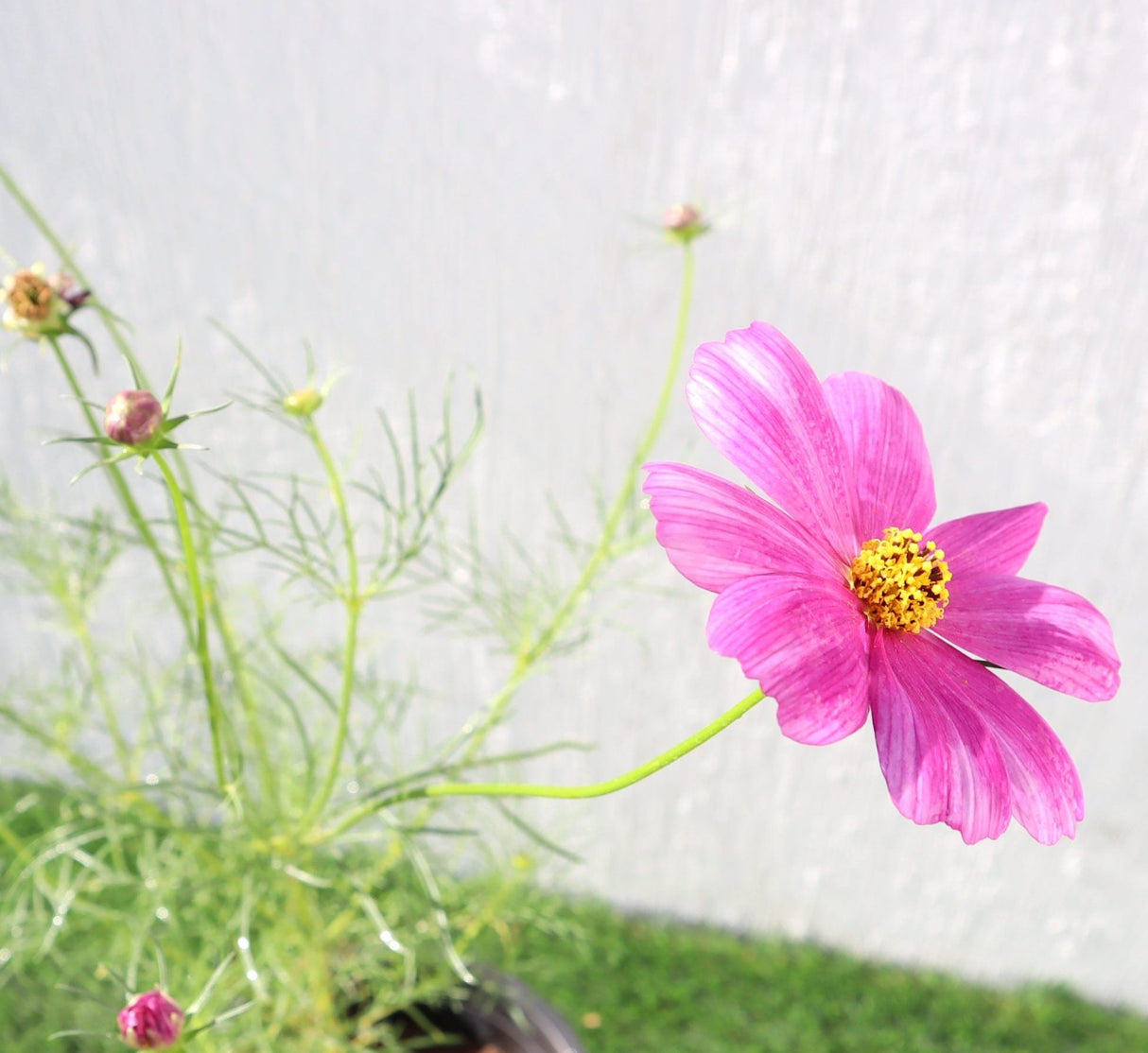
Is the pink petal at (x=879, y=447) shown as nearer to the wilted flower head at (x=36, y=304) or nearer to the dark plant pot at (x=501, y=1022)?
the wilted flower head at (x=36, y=304)

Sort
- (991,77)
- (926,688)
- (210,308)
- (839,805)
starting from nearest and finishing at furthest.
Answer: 1. (926,688)
2. (991,77)
3. (210,308)
4. (839,805)

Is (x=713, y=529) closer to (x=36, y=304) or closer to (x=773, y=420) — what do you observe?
(x=773, y=420)

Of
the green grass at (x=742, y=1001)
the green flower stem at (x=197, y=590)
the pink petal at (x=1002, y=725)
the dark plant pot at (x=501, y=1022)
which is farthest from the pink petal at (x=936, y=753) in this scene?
the green grass at (x=742, y=1001)

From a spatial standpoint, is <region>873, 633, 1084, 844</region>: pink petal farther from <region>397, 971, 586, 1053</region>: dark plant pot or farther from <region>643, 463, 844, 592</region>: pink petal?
<region>397, 971, 586, 1053</region>: dark plant pot

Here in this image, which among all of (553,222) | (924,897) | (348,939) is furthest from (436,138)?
(924,897)

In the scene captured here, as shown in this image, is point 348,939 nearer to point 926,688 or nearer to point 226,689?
point 226,689

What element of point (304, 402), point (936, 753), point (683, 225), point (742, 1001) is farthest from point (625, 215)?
point (742, 1001)
